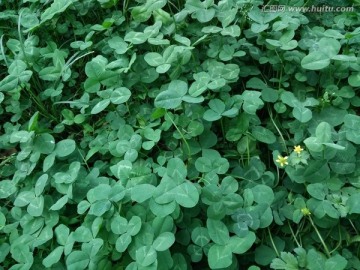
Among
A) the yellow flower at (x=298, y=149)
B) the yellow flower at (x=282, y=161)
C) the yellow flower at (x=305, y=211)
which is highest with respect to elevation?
the yellow flower at (x=298, y=149)

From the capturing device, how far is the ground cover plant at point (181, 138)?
1541mm

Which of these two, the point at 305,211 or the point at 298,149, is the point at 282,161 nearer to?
the point at 298,149

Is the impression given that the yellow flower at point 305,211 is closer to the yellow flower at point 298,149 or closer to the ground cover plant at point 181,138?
the ground cover plant at point 181,138

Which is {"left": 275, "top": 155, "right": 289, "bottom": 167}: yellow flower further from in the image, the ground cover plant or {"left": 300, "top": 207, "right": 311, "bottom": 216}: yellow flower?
{"left": 300, "top": 207, "right": 311, "bottom": 216}: yellow flower

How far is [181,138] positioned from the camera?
1.80 metres

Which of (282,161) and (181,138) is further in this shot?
(181,138)

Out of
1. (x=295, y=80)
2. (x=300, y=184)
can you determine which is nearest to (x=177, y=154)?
(x=300, y=184)

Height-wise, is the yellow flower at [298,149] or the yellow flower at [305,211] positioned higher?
the yellow flower at [298,149]

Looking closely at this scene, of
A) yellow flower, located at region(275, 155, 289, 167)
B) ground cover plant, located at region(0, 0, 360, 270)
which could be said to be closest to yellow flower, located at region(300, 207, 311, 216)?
ground cover plant, located at region(0, 0, 360, 270)

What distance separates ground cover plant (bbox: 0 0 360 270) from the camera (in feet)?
→ 5.06

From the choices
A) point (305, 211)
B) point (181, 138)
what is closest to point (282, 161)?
point (305, 211)

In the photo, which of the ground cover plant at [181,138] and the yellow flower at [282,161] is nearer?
the ground cover plant at [181,138]

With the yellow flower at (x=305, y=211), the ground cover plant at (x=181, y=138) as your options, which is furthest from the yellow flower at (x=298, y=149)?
the yellow flower at (x=305, y=211)

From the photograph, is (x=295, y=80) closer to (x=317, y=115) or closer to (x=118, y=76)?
(x=317, y=115)
